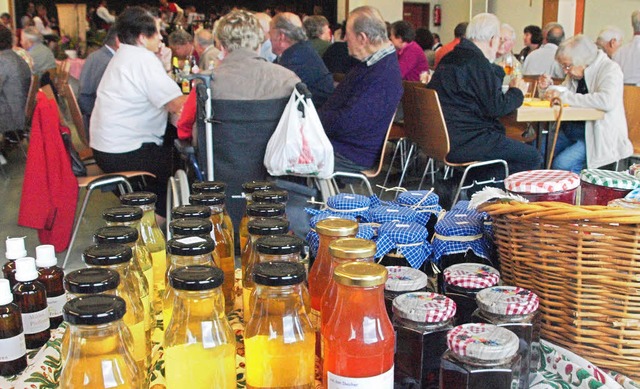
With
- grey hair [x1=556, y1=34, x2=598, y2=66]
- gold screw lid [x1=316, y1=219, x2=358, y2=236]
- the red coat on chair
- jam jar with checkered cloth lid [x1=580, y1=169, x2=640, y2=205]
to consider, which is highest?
grey hair [x1=556, y1=34, x2=598, y2=66]

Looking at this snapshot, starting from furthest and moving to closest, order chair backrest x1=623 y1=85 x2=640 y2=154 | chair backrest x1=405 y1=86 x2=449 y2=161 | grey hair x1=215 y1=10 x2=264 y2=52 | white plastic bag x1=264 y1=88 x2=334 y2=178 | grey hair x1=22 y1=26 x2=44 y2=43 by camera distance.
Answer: grey hair x1=22 y1=26 x2=44 y2=43
chair backrest x1=623 y1=85 x2=640 y2=154
chair backrest x1=405 y1=86 x2=449 y2=161
grey hair x1=215 y1=10 x2=264 y2=52
white plastic bag x1=264 y1=88 x2=334 y2=178

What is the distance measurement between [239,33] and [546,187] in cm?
240

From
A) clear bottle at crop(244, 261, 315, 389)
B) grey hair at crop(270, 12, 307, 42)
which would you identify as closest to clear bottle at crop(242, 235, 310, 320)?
clear bottle at crop(244, 261, 315, 389)

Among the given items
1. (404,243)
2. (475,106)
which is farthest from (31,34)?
(404,243)

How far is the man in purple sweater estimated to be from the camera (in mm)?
3387

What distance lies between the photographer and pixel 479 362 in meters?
0.82

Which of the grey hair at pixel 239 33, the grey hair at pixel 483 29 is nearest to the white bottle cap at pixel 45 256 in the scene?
the grey hair at pixel 239 33

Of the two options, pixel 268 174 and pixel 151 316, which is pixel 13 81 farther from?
pixel 151 316

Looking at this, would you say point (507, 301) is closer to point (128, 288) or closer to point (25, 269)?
point (128, 288)

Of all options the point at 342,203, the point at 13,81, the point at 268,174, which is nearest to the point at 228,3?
the point at 13,81

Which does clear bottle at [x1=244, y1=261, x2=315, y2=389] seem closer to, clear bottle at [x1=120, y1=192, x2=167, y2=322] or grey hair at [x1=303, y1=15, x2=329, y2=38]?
clear bottle at [x1=120, y1=192, x2=167, y2=322]

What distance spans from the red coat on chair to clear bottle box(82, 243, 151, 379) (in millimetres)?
2209

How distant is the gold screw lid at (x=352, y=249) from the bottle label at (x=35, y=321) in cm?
63

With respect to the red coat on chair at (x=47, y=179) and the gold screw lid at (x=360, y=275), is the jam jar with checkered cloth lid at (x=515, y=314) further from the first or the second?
the red coat on chair at (x=47, y=179)
